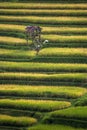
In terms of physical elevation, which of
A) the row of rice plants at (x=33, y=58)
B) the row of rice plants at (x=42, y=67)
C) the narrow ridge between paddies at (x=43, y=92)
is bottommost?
the narrow ridge between paddies at (x=43, y=92)

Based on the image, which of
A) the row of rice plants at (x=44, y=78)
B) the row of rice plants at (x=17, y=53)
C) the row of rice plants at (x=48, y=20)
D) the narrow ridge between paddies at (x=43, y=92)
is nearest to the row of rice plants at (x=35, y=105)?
the narrow ridge between paddies at (x=43, y=92)

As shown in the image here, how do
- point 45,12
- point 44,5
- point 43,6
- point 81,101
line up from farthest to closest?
1. point 44,5
2. point 43,6
3. point 45,12
4. point 81,101

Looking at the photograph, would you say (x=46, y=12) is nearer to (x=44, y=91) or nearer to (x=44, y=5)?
(x=44, y=5)

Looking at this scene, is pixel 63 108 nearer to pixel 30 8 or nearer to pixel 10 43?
pixel 10 43

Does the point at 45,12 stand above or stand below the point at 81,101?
above

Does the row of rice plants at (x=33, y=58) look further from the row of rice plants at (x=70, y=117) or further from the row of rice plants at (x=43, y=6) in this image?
the row of rice plants at (x=43, y=6)

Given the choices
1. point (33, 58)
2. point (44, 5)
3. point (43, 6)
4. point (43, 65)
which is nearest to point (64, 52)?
point (33, 58)
